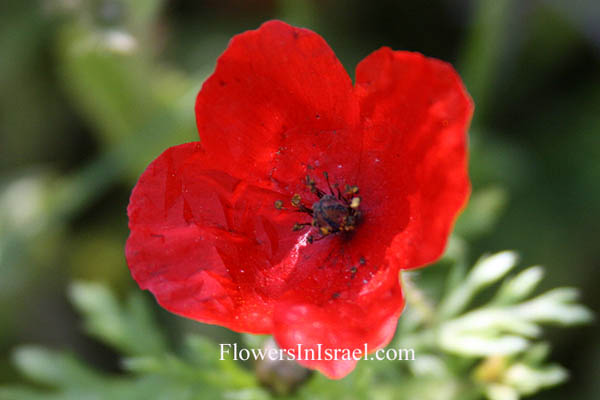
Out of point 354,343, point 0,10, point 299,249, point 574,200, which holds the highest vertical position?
point 0,10

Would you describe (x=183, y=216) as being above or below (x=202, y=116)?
below

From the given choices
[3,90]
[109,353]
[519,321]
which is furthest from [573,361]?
[3,90]

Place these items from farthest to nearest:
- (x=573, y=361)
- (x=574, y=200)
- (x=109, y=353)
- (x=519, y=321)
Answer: (x=109, y=353)
(x=574, y=200)
(x=573, y=361)
(x=519, y=321)

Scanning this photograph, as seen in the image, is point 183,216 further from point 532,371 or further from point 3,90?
Answer: point 3,90

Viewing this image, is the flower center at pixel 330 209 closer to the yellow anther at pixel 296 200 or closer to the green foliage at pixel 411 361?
the yellow anther at pixel 296 200

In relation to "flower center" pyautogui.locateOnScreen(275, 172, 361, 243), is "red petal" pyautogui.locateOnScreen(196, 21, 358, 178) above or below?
above

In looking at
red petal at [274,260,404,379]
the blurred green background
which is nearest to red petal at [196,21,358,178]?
red petal at [274,260,404,379]

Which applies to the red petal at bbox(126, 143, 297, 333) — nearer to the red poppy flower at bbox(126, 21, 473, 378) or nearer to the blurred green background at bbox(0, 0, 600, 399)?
the red poppy flower at bbox(126, 21, 473, 378)

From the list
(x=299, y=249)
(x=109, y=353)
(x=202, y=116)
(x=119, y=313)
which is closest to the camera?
(x=202, y=116)
